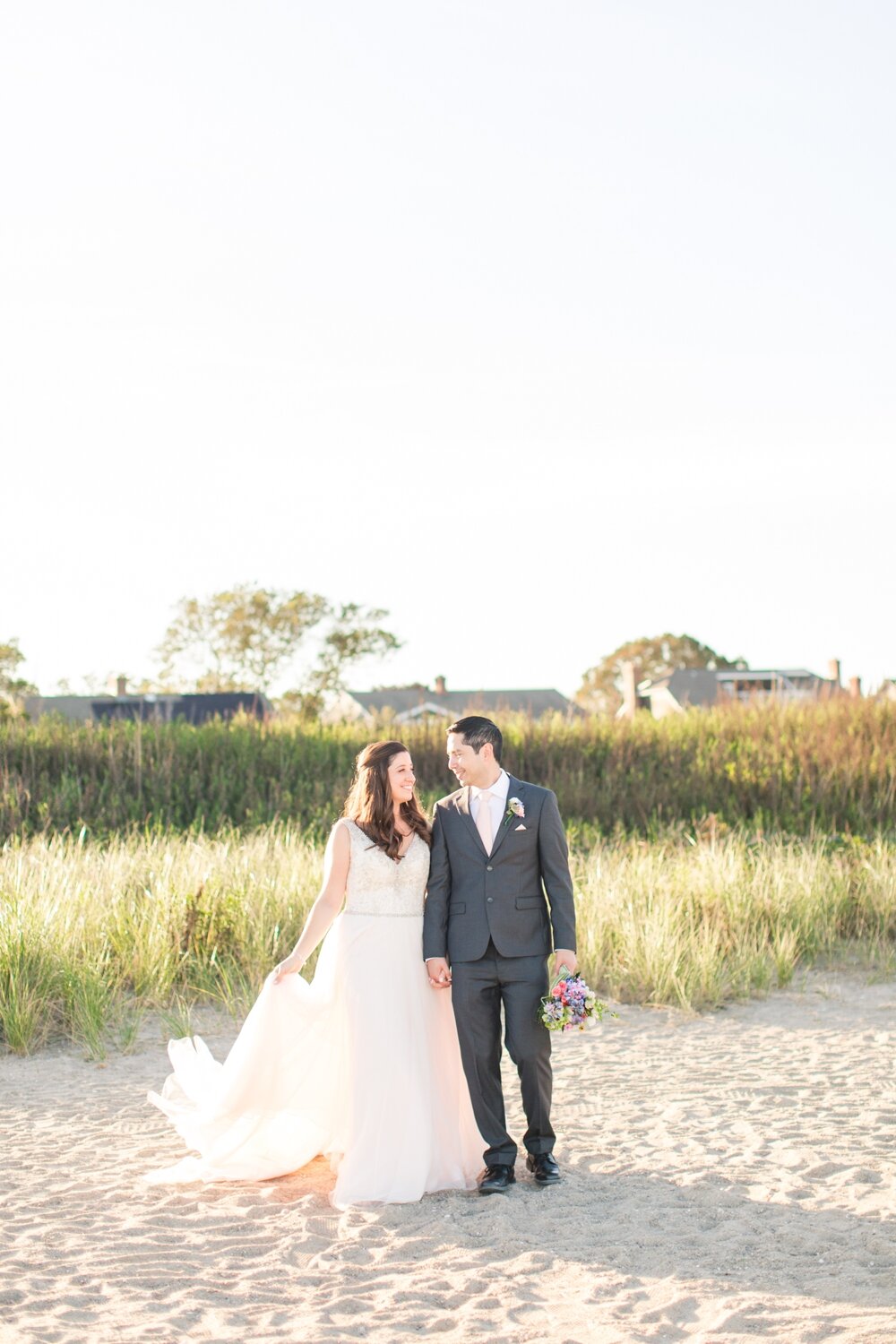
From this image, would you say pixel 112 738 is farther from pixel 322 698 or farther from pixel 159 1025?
pixel 322 698

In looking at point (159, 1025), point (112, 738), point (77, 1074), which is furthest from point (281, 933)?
point (112, 738)

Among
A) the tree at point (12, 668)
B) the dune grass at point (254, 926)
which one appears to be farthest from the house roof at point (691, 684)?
the dune grass at point (254, 926)

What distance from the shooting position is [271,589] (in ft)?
172

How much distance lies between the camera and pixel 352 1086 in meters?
5.54

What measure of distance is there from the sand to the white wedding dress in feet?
0.46

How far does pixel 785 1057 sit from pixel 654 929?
2.15m

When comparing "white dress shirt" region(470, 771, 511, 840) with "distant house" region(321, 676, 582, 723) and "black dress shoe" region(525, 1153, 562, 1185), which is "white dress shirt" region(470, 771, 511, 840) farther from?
"distant house" region(321, 676, 582, 723)

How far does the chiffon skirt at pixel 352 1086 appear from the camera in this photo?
553 cm

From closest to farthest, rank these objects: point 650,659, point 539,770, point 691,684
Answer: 1. point 539,770
2. point 691,684
3. point 650,659

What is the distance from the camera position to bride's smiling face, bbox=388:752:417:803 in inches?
221

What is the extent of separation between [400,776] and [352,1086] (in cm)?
123

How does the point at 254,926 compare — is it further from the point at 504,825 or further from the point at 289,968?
the point at 504,825

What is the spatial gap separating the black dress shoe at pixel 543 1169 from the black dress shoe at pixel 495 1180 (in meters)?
0.16

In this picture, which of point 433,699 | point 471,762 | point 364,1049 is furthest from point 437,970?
point 433,699
